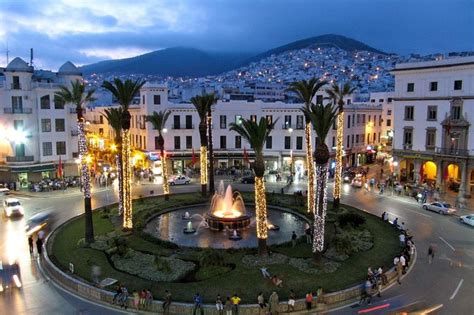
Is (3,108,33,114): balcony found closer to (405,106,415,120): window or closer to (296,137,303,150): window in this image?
(296,137,303,150): window

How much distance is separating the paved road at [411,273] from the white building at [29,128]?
398 inches

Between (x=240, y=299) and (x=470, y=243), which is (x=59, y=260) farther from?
(x=470, y=243)

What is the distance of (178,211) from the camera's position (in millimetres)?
40406

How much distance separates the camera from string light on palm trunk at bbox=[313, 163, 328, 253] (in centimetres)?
2547

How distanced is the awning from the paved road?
893 centimetres

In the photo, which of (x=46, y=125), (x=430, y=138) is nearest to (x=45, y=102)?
(x=46, y=125)

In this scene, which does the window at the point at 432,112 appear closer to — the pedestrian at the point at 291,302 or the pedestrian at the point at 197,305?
the pedestrian at the point at 291,302

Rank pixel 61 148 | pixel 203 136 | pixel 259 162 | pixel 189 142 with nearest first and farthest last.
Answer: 1. pixel 259 162
2. pixel 203 136
3. pixel 61 148
4. pixel 189 142

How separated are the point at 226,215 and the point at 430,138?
30668mm

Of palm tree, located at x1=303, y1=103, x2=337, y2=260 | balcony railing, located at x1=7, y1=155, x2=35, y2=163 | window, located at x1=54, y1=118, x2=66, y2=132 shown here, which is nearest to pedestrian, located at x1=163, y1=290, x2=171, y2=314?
palm tree, located at x1=303, y1=103, x2=337, y2=260

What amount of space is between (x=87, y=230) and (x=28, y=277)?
5.51 metres

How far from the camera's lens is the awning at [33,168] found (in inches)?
2124

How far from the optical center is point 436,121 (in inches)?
2024

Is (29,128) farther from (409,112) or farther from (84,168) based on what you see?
(409,112)
